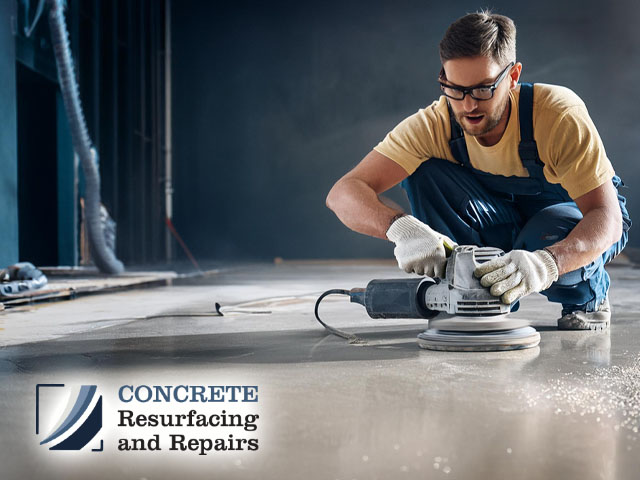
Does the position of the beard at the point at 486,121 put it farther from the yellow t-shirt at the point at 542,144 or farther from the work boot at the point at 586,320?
the work boot at the point at 586,320

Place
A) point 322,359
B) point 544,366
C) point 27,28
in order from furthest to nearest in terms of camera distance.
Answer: point 27,28, point 322,359, point 544,366

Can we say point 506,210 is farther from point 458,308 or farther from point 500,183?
point 458,308

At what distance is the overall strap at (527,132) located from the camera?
1719 mm

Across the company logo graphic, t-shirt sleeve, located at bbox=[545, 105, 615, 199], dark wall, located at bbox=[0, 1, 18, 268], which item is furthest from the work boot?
dark wall, located at bbox=[0, 1, 18, 268]

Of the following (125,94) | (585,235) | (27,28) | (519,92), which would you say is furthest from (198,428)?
(125,94)

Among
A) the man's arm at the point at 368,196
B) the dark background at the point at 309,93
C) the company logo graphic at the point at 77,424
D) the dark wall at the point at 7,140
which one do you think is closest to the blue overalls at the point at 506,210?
the man's arm at the point at 368,196

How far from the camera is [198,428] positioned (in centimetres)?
96

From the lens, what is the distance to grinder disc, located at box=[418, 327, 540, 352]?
157 cm

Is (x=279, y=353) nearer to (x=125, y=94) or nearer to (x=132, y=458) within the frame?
(x=132, y=458)

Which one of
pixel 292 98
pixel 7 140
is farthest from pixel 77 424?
pixel 292 98

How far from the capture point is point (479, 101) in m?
1.65

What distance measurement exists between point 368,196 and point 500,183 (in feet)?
1.35

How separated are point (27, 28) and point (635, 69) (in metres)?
7.87

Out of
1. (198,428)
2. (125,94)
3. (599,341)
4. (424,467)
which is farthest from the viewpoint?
(125,94)
